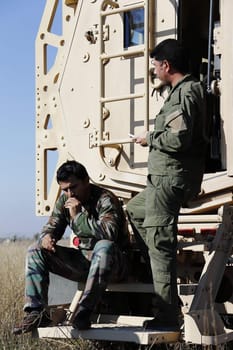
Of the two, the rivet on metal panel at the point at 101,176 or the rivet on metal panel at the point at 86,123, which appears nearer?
the rivet on metal panel at the point at 101,176

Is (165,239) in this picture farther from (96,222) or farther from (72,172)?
(72,172)

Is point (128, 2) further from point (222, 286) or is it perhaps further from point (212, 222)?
point (222, 286)

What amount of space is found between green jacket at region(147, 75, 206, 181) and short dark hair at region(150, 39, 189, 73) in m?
0.09

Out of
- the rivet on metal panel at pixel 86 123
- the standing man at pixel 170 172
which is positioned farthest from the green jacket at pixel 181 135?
the rivet on metal panel at pixel 86 123

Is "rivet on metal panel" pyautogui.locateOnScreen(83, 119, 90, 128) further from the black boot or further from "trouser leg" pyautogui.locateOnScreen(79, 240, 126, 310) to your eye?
the black boot

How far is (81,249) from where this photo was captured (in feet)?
19.2

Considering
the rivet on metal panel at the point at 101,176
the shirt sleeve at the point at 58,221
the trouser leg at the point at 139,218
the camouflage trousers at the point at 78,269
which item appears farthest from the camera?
the rivet on metal panel at the point at 101,176

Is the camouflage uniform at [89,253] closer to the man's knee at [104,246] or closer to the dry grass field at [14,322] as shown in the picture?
the man's knee at [104,246]

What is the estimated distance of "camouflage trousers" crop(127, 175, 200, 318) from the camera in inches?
200

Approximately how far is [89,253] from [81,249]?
8cm

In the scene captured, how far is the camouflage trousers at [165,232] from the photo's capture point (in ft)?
16.6

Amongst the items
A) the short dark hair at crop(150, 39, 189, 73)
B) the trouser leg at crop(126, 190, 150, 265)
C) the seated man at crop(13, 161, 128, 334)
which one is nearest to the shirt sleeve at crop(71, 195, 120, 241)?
the seated man at crop(13, 161, 128, 334)

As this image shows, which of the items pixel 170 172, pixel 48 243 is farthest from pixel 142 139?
pixel 48 243

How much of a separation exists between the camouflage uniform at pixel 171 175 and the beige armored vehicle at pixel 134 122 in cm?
20
